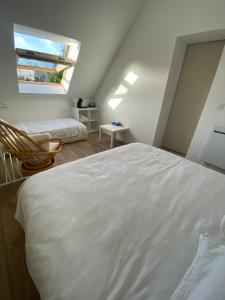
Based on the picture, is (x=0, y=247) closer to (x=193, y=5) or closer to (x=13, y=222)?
(x=13, y=222)

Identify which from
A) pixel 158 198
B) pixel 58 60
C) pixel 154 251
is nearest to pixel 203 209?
pixel 158 198

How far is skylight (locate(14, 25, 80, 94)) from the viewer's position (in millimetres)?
2422

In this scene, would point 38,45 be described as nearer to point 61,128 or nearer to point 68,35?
point 68,35

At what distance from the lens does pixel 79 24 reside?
2311mm

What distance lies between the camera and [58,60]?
2889 mm

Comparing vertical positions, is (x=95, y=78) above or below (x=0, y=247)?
above

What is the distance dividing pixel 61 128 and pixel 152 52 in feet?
7.22

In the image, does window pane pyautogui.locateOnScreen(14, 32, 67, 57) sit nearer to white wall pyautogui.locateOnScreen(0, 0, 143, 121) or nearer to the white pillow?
white wall pyautogui.locateOnScreen(0, 0, 143, 121)

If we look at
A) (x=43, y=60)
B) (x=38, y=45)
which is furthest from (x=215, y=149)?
(x=38, y=45)

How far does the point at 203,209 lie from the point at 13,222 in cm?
162

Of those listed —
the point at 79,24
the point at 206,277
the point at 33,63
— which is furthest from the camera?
the point at 33,63

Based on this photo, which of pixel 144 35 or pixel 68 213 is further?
pixel 144 35

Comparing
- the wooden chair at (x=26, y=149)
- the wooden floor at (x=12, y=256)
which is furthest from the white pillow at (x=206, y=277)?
the wooden chair at (x=26, y=149)

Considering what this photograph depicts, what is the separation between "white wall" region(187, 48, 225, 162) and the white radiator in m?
0.11
